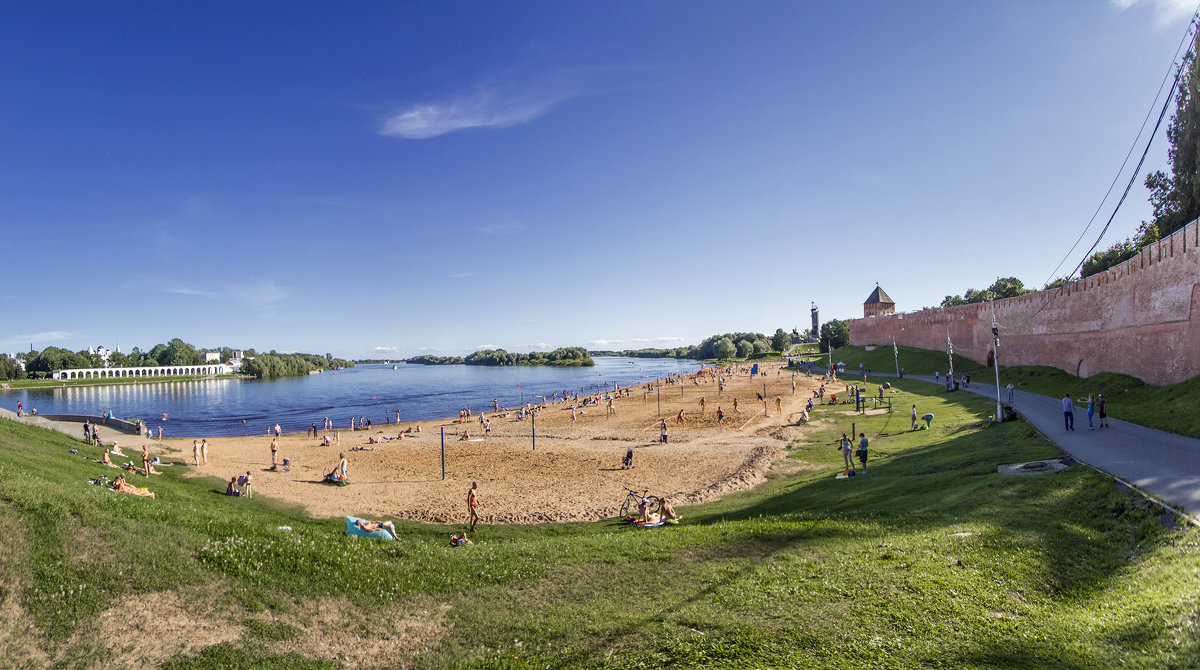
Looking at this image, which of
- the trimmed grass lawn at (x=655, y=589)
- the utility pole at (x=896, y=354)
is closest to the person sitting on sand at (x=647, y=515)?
the trimmed grass lawn at (x=655, y=589)

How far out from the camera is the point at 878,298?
96.4 m

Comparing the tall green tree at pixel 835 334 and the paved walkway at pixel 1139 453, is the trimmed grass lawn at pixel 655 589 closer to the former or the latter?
the paved walkway at pixel 1139 453

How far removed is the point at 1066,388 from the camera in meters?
29.9

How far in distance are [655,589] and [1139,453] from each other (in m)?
14.2

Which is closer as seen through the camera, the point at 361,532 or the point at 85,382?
the point at 361,532

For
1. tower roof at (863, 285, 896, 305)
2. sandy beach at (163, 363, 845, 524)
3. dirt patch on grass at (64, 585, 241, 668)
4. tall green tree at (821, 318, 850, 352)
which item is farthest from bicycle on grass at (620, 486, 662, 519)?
tall green tree at (821, 318, 850, 352)

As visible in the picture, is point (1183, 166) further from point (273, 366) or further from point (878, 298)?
point (273, 366)

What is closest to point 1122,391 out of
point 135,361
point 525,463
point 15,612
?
point 525,463

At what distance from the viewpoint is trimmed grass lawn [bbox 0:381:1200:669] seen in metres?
5.89

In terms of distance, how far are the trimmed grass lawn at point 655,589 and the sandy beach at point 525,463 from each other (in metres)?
8.56

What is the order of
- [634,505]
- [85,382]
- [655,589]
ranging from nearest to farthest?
[655,589], [634,505], [85,382]

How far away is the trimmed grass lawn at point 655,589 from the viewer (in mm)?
5895

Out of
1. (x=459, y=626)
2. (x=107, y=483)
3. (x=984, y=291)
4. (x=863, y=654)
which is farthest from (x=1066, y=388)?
(x=984, y=291)

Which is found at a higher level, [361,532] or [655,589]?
[655,589]
